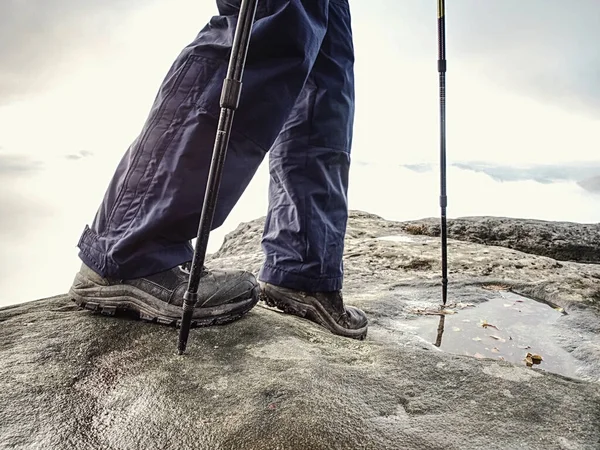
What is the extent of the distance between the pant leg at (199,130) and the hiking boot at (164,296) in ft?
0.26

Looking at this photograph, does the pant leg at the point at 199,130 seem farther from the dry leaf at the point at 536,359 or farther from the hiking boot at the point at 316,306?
the dry leaf at the point at 536,359

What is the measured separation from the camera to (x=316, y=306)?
7.70ft

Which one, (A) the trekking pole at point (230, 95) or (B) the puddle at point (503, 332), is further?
(B) the puddle at point (503, 332)

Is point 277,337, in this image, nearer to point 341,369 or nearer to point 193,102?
point 341,369

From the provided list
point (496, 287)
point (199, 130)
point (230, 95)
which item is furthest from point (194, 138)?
point (496, 287)

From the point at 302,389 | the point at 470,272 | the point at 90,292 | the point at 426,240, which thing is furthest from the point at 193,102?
the point at 426,240

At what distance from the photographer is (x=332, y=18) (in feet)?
7.54

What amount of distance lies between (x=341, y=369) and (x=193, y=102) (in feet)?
3.53

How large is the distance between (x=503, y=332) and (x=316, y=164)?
167 cm

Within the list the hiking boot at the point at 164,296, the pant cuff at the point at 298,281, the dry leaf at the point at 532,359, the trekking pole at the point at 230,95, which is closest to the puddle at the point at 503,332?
the dry leaf at the point at 532,359

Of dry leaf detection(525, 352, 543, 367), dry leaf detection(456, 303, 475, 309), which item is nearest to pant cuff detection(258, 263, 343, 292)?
dry leaf detection(525, 352, 543, 367)

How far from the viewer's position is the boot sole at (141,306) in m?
1.88

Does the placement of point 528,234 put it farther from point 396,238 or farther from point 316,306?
point 316,306

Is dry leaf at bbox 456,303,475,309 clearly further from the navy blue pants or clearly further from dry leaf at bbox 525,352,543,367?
the navy blue pants
